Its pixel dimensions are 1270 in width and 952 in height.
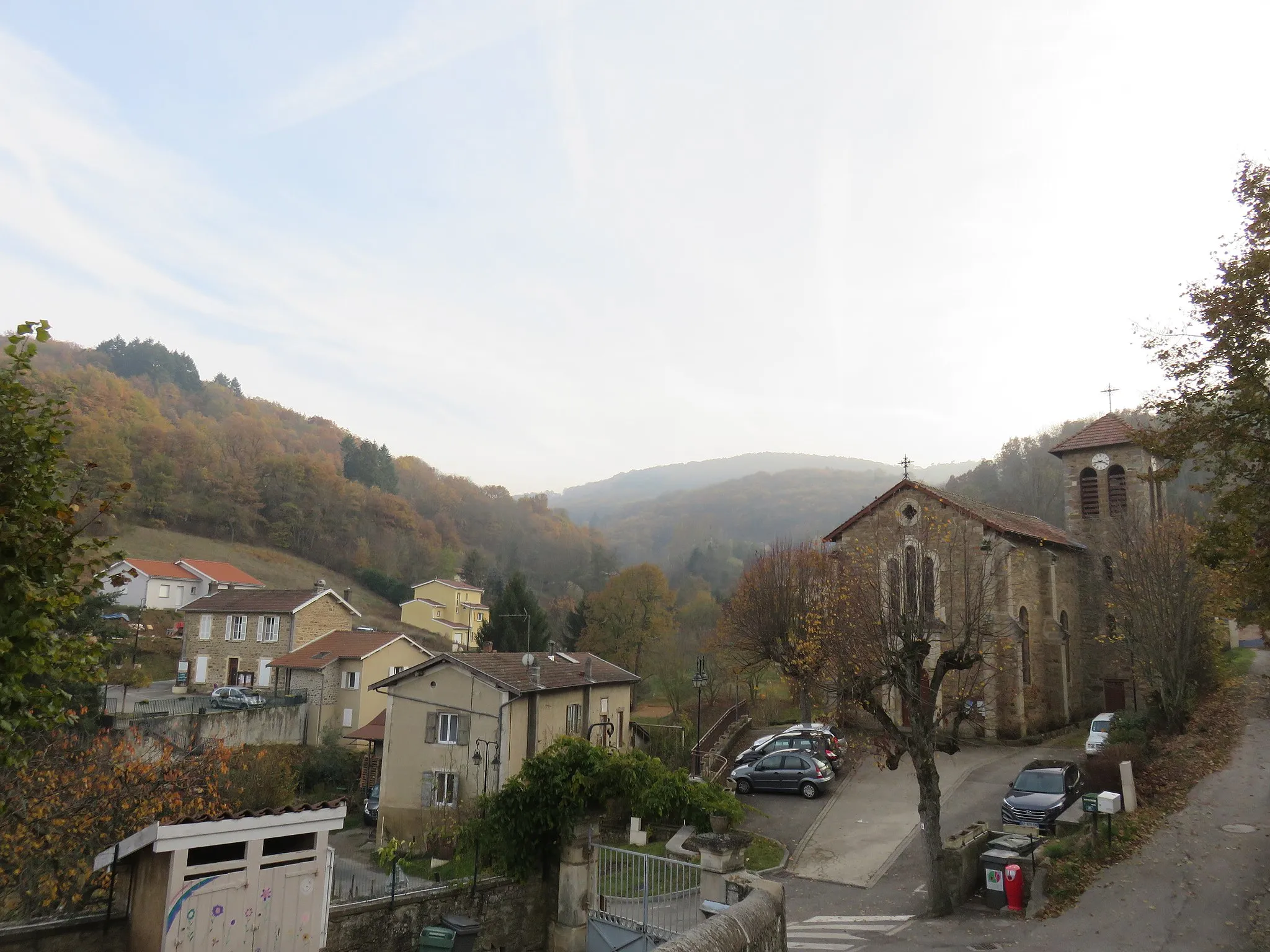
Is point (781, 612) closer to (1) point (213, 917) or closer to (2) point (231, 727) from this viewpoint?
(2) point (231, 727)

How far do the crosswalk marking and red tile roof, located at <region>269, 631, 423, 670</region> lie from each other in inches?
1080

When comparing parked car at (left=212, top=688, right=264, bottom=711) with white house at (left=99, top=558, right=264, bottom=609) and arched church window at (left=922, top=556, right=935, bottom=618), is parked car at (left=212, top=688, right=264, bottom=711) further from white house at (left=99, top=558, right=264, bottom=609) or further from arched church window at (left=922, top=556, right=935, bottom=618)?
arched church window at (left=922, top=556, right=935, bottom=618)

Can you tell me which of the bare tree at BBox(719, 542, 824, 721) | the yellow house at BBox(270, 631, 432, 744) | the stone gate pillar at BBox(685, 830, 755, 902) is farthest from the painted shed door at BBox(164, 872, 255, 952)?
the yellow house at BBox(270, 631, 432, 744)

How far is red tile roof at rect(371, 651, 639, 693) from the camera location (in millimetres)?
25266

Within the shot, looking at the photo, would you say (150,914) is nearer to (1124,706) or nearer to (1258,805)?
(1258,805)

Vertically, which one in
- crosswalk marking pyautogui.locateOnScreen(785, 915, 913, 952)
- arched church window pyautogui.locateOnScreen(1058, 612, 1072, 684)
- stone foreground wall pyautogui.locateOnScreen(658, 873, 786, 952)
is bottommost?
crosswalk marking pyautogui.locateOnScreen(785, 915, 913, 952)

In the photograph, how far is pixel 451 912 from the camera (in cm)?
1126

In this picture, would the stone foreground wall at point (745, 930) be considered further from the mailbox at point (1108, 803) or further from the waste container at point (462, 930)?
the mailbox at point (1108, 803)

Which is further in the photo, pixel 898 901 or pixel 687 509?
pixel 687 509

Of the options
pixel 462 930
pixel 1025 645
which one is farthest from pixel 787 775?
pixel 462 930

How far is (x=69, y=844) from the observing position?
1430 centimetres

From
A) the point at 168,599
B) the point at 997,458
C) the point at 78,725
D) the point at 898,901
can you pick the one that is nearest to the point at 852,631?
the point at 898,901

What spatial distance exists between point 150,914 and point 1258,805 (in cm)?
2015

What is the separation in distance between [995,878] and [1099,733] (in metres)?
14.0
